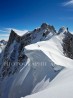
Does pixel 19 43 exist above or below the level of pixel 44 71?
above

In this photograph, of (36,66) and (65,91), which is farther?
(36,66)

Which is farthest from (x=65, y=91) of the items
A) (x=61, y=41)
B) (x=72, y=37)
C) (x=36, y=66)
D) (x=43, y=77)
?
(x=72, y=37)

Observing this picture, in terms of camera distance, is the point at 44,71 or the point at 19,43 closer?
the point at 44,71

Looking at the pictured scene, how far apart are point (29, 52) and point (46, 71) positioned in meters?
8.35

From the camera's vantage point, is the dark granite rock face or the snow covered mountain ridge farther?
the dark granite rock face

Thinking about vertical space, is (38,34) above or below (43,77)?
above

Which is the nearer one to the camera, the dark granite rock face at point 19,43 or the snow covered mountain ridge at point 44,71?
the snow covered mountain ridge at point 44,71

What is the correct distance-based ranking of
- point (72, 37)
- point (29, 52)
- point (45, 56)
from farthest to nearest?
point (72, 37)
point (29, 52)
point (45, 56)

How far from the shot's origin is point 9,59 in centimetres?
9088

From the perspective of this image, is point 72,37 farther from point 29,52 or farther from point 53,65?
point 53,65

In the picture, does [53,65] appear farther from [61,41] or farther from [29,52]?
[61,41]

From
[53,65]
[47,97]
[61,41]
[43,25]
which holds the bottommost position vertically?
[47,97]

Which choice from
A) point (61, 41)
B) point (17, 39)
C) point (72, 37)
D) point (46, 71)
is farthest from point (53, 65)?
point (17, 39)

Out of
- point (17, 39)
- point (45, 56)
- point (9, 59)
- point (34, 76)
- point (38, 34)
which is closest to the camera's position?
point (34, 76)
